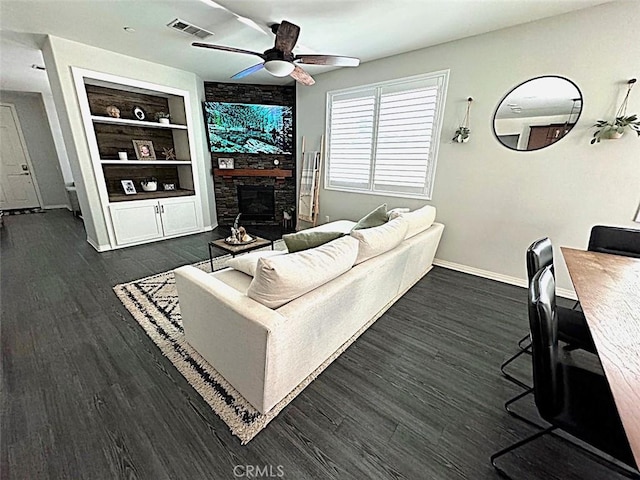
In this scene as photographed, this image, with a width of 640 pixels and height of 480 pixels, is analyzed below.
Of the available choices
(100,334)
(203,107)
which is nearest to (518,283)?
(100,334)

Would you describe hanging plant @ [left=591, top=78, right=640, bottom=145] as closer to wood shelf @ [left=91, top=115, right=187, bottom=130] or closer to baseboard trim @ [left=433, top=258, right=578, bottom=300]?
baseboard trim @ [left=433, top=258, right=578, bottom=300]

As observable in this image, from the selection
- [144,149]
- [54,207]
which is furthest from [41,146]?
[144,149]

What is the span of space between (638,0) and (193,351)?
4577mm

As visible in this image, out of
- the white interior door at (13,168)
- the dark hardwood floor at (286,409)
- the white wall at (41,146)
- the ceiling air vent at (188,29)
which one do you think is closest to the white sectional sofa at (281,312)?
the dark hardwood floor at (286,409)

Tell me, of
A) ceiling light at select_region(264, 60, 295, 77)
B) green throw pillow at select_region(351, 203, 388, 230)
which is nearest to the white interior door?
ceiling light at select_region(264, 60, 295, 77)

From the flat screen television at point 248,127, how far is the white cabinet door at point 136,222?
5.51 feet

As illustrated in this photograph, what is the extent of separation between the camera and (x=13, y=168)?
630 cm

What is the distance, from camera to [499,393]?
5.57ft

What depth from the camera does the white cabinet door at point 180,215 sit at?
14.9ft

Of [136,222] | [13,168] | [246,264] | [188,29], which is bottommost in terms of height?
[136,222]

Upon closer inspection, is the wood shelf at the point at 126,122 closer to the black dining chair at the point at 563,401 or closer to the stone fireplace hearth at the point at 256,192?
the stone fireplace hearth at the point at 256,192

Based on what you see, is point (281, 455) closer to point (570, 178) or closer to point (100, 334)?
point (100, 334)

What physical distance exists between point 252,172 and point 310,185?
1.25m

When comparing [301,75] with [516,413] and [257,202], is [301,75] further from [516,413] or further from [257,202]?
[516,413]
